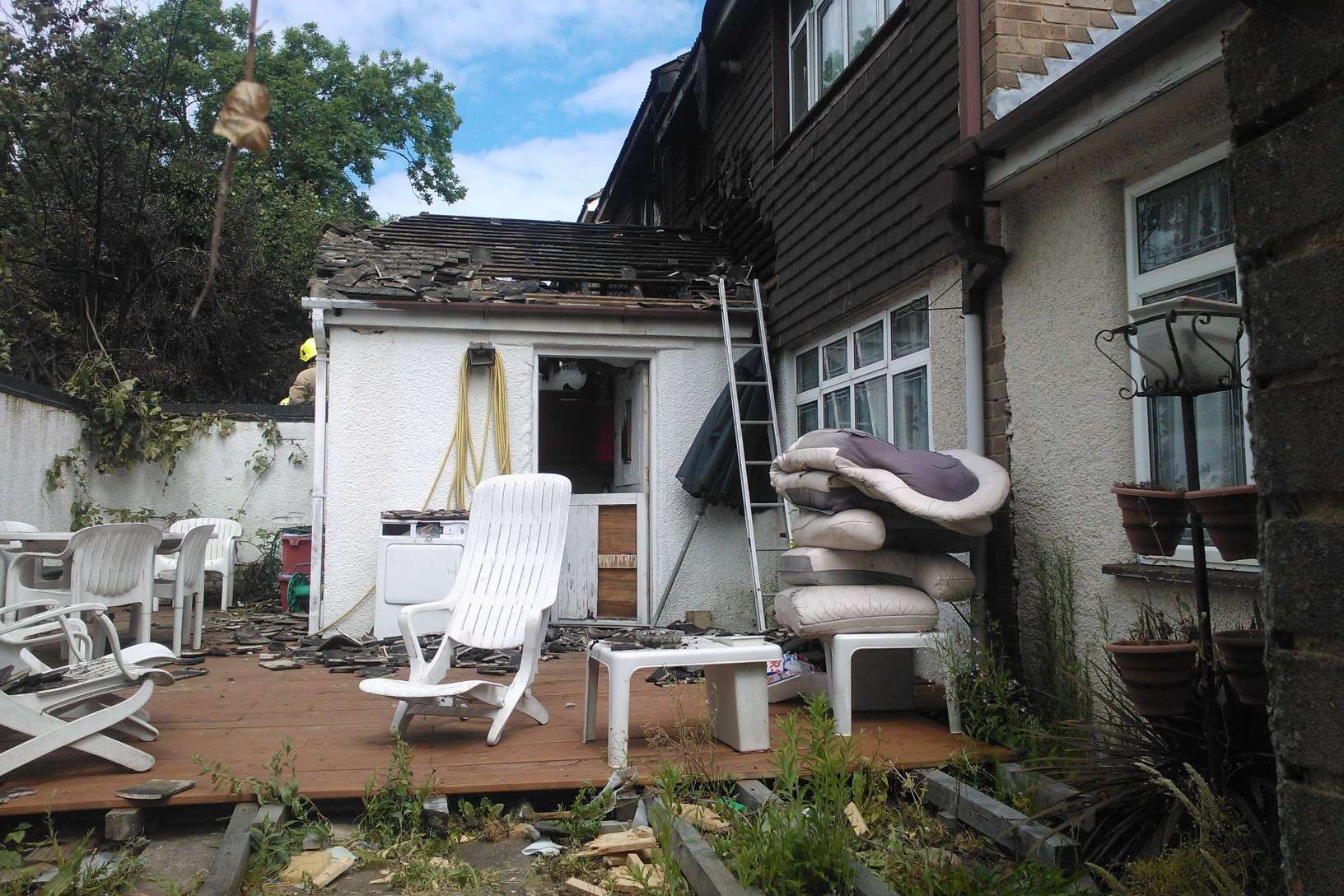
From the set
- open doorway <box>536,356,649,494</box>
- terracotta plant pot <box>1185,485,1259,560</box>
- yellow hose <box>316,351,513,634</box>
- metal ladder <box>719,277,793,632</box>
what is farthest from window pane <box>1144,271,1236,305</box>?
yellow hose <box>316,351,513,634</box>

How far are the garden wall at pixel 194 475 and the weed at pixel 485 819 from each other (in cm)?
694

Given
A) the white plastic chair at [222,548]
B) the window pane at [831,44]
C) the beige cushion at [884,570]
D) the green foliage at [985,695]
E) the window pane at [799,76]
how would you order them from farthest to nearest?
the white plastic chair at [222,548] < the window pane at [799,76] < the window pane at [831,44] < the beige cushion at [884,570] < the green foliage at [985,695]

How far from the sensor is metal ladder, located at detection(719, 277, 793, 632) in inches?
290

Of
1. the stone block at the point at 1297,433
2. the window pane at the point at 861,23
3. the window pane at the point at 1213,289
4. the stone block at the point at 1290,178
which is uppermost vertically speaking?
the window pane at the point at 861,23

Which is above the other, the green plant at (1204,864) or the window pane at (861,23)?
the window pane at (861,23)

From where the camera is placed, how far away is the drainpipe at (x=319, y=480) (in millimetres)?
7691

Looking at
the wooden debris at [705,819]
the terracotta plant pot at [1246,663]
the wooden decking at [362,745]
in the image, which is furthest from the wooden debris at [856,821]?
the terracotta plant pot at [1246,663]

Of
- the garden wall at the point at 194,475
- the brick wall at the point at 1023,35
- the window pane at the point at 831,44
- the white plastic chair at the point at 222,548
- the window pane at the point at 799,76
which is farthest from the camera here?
the white plastic chair at the point at 222,548

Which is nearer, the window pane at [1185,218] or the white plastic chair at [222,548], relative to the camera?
the window pane at [1185,218]

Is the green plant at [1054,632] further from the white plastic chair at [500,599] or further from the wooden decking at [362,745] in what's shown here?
the white plastic chair at [500,599]

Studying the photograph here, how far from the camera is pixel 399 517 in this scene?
24.6ft

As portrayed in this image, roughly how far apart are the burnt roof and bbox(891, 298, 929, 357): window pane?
103 inches

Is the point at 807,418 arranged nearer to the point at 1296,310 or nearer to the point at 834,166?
the point at 834,166

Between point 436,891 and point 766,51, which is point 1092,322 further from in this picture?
point 766,51
